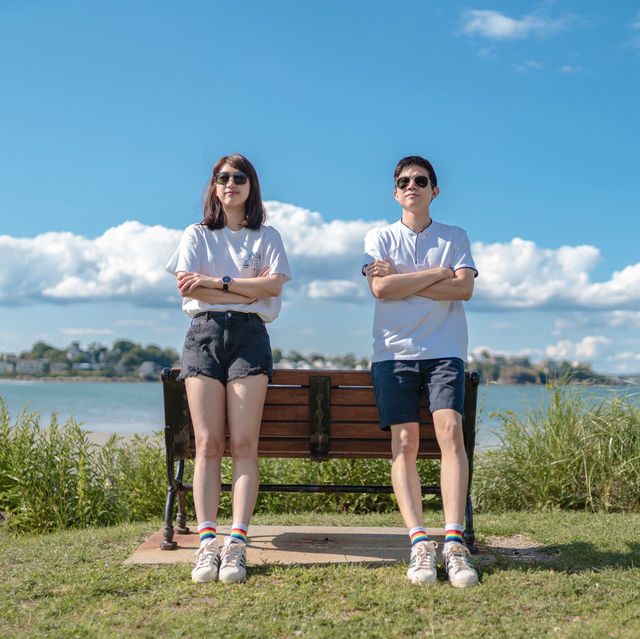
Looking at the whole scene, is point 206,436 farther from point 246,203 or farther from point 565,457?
point 565,457

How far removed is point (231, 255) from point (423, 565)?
6.65 feet

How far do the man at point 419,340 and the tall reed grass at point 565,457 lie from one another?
110 inches

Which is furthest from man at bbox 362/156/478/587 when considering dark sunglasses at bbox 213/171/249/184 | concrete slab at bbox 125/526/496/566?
dark sunglasses at bbox 213/171/249/184

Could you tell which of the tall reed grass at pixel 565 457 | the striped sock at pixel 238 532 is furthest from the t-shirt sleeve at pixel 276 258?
the tall reed grass at pixel 565 457

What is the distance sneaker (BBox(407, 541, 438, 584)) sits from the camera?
3.38 m

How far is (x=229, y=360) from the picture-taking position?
3754 millimetres

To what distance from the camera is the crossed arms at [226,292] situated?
3.78 meters

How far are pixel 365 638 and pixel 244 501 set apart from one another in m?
1.15

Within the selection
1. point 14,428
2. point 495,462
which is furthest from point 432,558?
point 14,428

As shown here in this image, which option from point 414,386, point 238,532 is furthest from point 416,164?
point 238,532

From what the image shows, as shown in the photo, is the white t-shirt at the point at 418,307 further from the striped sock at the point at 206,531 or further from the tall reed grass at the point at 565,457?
the tall reed grass at the point at 565,457

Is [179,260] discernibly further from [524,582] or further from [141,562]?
[524,582]

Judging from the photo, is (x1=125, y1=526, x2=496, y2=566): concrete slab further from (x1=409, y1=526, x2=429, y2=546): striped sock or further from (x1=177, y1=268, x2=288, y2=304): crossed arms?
(x1=177, y1=268, x2=288, y2=304): crossed arms

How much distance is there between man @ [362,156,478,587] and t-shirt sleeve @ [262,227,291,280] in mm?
475
